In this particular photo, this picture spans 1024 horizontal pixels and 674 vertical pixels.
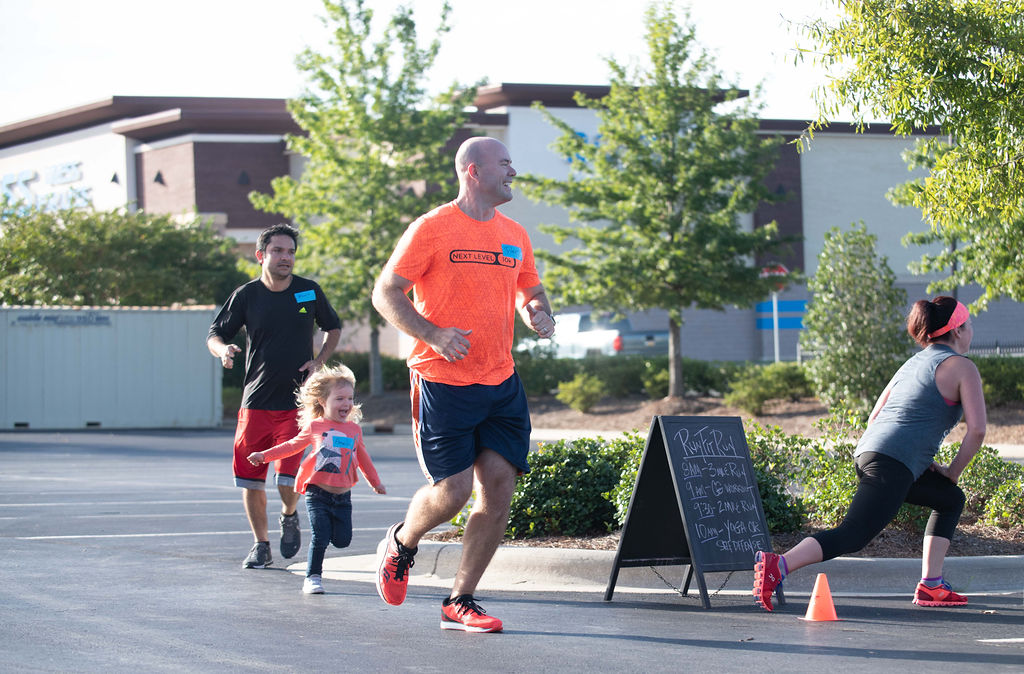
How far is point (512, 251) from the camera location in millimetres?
6023

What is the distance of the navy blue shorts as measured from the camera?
228 inches

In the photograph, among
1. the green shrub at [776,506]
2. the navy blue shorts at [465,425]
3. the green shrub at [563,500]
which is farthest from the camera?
the green shrub at [563,500]

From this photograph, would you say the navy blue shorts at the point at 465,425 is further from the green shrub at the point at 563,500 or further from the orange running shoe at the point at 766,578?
the green shrub at the point at 563,500

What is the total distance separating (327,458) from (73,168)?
44.1 m

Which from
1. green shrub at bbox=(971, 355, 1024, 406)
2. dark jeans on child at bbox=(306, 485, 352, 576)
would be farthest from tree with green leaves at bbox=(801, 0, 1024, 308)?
green shrub at bbox=(971, 355, 1024, 406)

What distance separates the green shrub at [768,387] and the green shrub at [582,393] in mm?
2770

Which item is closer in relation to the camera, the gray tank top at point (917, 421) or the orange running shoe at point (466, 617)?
the orange running shoe at point (466, 617)

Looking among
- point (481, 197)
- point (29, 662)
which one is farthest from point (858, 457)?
point (29, 662)

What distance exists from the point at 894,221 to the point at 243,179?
23446mm

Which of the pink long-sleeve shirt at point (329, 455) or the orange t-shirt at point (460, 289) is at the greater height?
the orange t-shirt at point (460, 289)

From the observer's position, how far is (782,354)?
43.2m

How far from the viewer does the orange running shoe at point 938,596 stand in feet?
21.9

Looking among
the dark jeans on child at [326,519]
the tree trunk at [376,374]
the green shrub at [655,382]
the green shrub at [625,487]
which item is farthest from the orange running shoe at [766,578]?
the tree trunk at [376,374]

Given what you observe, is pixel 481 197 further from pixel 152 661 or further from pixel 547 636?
pixel 152 661
